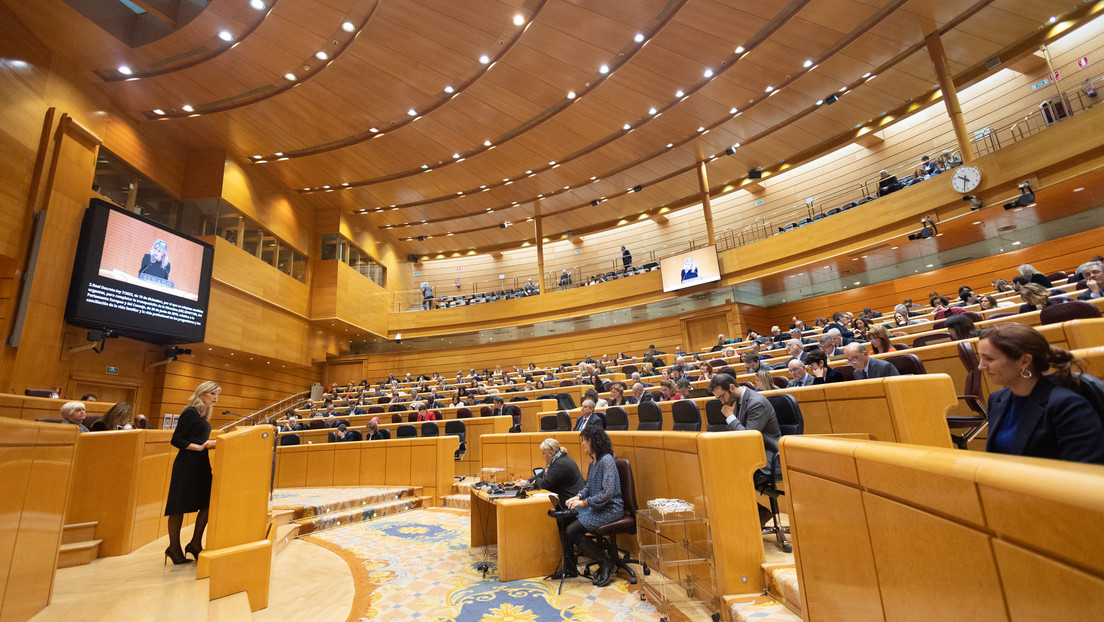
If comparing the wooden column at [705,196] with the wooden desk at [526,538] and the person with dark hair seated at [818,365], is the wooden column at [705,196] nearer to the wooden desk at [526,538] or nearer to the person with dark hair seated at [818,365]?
the person with dark hair seated at [818,365]

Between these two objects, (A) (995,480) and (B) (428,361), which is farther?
(B) (428,361)

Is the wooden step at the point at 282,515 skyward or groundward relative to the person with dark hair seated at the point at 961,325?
groundward

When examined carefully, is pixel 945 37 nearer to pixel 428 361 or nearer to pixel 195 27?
pixel 195 27

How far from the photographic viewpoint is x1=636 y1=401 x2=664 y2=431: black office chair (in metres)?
4.60

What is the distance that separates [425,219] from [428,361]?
5.33 meters

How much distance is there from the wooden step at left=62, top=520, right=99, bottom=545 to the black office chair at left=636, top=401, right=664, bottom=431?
4435 millimetres

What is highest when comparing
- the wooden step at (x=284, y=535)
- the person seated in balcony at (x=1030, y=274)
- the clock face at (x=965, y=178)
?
the clock face at (x=965, y=178)

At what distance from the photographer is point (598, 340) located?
16266 millimetres

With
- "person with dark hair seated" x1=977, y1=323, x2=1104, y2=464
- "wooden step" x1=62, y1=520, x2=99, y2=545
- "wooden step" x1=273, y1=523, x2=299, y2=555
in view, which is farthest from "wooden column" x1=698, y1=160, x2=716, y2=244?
"wooden step" x1=62, y1=520, x2=99, y2=545

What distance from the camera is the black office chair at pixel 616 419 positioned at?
486 cm

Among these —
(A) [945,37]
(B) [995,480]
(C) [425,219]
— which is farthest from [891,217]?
(C) [425,219]

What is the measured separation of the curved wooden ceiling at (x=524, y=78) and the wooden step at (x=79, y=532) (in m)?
9.14

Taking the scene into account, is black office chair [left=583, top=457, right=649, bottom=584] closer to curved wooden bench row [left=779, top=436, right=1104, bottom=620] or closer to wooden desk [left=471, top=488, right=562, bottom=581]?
wooden desk [left=471, top=488, right=562, bottom=581]

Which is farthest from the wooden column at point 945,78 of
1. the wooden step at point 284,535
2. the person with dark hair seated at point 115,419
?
the person with dark hair seated at point 115,419
